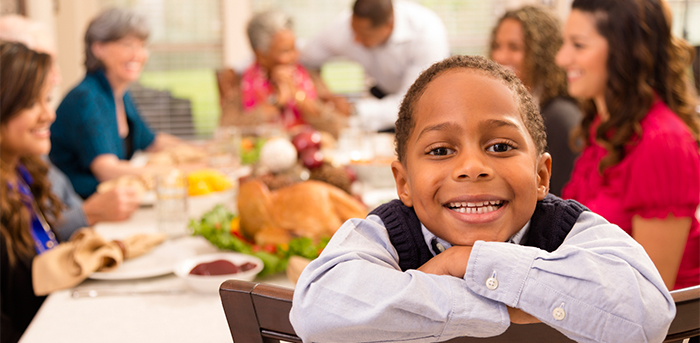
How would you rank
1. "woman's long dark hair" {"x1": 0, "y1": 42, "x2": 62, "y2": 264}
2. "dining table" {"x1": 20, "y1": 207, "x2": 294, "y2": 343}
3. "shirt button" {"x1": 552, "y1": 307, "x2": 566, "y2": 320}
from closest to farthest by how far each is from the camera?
1. "shirt button" {"x1": 552, "y1": 307, "x2": 566, "y2": 320}
2. "dining table" {"x1": 20, "y1": 207, "x2": 294, "y2": 343}
3. "woman's long dark hair" {"x1": 0, "y1": 42, "x2": 62, "y2": 264}

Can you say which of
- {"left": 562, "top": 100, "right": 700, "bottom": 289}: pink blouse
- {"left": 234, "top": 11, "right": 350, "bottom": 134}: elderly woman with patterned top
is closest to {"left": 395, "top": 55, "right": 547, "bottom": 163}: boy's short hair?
{"left": 562, "top": 100, "right": 700, "bottom": 289}: pink blouse

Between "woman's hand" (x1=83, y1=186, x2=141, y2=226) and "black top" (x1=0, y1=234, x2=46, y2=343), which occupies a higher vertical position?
"woman's hand" (x1=83, y1=186, x2=141, y2=226)

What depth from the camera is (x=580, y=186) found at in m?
1.73

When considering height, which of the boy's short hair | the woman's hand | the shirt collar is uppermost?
the boy's short hair

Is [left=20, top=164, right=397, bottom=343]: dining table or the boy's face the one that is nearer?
the boy's face

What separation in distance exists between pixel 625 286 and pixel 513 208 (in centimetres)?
17

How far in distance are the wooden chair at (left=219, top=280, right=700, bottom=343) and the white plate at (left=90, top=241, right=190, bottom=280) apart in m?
0.81

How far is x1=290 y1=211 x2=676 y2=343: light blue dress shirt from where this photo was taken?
675 mm

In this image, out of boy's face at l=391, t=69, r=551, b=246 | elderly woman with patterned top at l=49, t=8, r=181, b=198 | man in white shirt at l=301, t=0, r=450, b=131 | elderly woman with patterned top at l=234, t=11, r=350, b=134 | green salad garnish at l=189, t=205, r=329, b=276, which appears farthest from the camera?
man in white shirt at l=301, t=0, r=450, b=131

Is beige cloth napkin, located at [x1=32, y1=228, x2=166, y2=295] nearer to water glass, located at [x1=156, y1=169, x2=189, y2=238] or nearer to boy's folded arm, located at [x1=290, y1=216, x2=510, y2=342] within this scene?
water glass, located at [x1=156, y1=169, x2=189, y2=238]

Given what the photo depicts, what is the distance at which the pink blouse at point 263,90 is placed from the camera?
11.9 feet

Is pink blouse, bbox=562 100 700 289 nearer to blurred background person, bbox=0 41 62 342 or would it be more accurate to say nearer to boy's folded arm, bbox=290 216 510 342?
boy's folded arm, bbox=290 216 510 342

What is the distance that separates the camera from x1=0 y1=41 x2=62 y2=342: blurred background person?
162 cm

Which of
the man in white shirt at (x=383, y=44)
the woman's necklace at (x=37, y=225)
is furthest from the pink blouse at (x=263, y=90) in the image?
the woman's necklace at (x=37, y=225)
